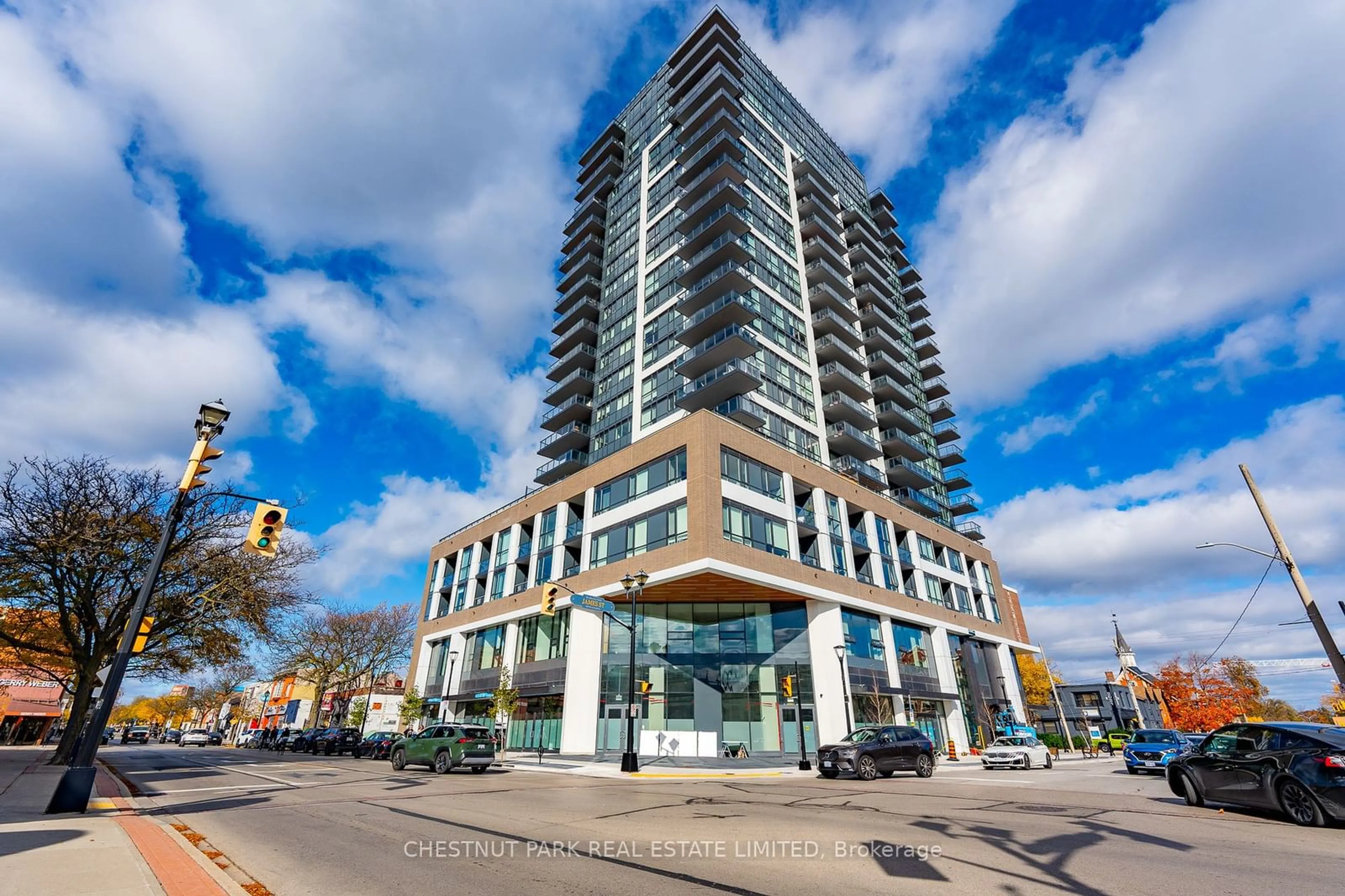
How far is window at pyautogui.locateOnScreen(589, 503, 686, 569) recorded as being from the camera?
33.0 meters

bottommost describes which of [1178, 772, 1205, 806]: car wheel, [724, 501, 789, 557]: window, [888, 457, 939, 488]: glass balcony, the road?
the road

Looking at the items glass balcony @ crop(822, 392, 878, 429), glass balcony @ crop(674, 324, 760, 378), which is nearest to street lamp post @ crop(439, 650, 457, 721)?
glass balcony @ crop(674, 324, 760, 378)

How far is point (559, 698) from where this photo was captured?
3766cm

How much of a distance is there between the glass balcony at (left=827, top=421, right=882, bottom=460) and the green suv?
110ft

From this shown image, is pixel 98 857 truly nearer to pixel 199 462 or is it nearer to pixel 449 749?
pixel 199 462

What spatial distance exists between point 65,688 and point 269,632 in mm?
13871

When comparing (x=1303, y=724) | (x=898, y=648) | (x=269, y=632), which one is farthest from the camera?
(x=898, y=648)

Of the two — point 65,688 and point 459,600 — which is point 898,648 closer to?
point 459,600

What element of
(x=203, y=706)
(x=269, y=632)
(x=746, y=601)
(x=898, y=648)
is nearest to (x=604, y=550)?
(x=746, y=601)

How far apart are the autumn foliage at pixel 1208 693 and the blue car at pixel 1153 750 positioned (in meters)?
66.2

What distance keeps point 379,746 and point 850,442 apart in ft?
124

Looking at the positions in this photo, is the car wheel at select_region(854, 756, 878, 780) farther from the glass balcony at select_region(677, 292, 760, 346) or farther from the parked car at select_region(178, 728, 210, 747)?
the parked car at select_region(178, 728, 210, 747)

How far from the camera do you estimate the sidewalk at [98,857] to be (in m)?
5.43

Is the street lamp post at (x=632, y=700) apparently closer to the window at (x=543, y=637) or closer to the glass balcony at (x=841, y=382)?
the window at (x=543, y=637)
